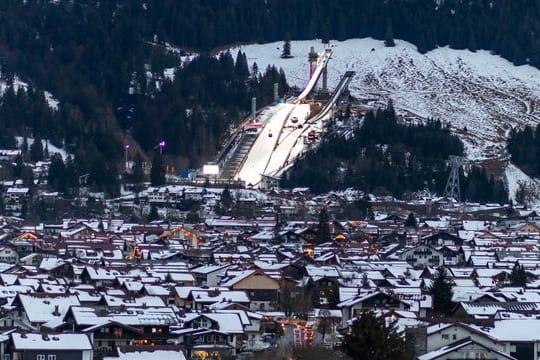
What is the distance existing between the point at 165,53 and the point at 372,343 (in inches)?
4282

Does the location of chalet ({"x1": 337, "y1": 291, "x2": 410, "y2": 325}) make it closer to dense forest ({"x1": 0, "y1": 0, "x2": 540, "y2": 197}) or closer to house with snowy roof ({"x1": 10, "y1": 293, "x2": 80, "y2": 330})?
house with snowy roof ({"x1": 10, "y1": 293, "x2": 80, "y2": 330})

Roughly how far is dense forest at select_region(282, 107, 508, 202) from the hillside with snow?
49.0 feet

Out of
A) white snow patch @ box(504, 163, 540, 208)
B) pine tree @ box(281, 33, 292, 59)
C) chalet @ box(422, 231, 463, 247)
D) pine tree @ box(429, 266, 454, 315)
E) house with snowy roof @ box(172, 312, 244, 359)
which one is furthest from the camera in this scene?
pine tree @ box(281, 33, 292, 59)

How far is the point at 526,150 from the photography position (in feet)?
403

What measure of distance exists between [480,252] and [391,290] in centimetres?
1904

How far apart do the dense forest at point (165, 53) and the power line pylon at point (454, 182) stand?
50.3 feet

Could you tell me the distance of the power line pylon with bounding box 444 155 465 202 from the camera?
112 metres

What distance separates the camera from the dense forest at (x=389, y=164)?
113 m

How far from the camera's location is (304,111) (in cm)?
Result: 13325

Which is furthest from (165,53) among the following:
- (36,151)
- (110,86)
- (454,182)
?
(454,182)

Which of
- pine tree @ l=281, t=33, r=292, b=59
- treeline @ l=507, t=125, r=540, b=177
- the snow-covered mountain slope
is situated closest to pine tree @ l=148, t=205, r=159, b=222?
treeline @ l=507, t=125, r=540, b=177

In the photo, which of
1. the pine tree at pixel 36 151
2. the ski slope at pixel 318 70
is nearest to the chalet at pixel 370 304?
the pine tree at pixel 36 151

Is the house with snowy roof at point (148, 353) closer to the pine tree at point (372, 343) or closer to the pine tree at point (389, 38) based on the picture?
the pine tree at point (372, 343)

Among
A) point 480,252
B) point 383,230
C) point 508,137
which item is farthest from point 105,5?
point 480,252
